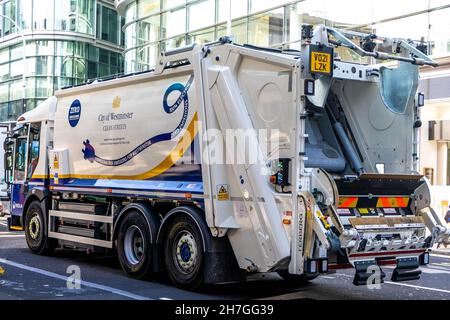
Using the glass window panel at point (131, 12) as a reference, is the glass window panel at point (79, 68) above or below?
below

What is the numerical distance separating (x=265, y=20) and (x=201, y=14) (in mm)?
3827

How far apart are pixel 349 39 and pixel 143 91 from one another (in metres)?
3.25

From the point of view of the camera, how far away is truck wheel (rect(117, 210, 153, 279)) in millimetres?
9719

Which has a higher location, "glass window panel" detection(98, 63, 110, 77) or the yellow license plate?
"glass window panel" detection(98, 63, 110, 77)

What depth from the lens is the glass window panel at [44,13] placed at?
151 ft

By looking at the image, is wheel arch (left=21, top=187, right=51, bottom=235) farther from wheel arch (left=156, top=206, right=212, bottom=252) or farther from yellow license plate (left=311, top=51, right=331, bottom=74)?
yellow license plate (left=311, top=51, right=331, bottom=74)

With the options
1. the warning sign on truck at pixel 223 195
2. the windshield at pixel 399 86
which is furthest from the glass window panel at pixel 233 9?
the warning sign on truck at pixel 223 195

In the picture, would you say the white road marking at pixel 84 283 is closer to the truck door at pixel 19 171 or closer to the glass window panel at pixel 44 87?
the truck door at pixel 19 171

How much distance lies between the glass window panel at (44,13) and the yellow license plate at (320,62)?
133 feet

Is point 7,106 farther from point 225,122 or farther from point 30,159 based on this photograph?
point 225,122

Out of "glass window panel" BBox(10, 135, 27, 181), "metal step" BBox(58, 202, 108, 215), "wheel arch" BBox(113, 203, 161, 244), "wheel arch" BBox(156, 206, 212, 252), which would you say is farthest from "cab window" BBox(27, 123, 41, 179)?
"wheel arch" BBox(156, 206, 212, 252)

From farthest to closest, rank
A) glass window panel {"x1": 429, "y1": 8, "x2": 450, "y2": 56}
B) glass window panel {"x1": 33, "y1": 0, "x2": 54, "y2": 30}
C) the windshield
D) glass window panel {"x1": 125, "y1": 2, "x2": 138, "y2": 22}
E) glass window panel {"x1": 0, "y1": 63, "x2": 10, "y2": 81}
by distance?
glass window panel {"x1": 0, "y1": 63, "x2": 10, "y2": 81} → glass window panel {"x1": 33, "y1": 0, "x2": 54, "y2": 30} → glass window panel {"x1": 125, "y1": 2, "x2": 138, "y2": 22} → glass window panel {"x1": 429, "y1": 8, "x2": 450, "y2": 56} → the windshield

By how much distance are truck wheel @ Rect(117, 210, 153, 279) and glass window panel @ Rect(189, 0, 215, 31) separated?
18.1 metres

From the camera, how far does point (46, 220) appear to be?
1250cm
